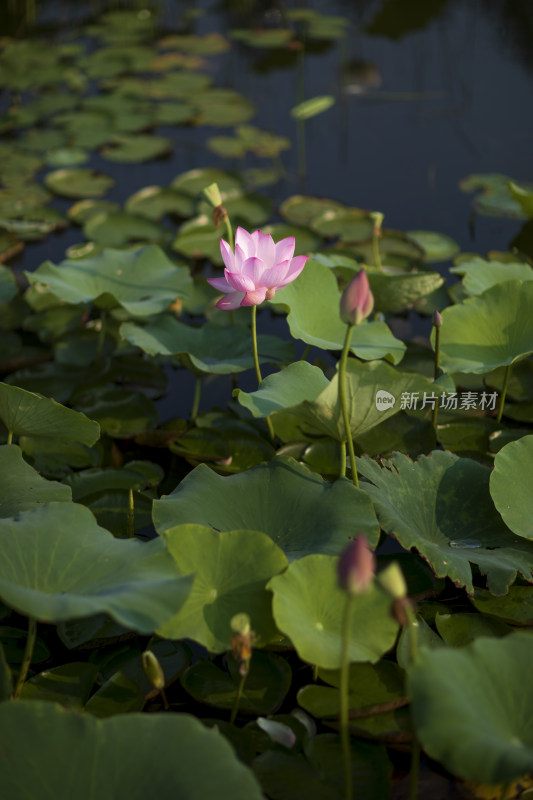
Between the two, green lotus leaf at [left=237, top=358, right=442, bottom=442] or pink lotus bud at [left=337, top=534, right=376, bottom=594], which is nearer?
pink lotus bud at [left=337, top=534, right=376, bottom=594]

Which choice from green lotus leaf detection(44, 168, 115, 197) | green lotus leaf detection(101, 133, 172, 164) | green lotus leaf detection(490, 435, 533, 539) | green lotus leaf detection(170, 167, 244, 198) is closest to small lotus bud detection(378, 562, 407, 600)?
green lotus leaf detection(490, 435, 533, 539)

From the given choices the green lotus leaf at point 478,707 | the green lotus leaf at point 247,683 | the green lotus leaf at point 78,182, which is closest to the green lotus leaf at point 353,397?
the green lotus leaf at point 247,683

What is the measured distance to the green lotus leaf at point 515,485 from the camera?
163 centimetres

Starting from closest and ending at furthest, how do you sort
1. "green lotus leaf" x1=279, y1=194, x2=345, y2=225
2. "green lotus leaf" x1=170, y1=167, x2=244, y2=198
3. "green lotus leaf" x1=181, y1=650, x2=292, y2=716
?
"green lotus leaf" x1=181, y1=650, x2=292, y2=716 < "green lotus leaf" x1=279, y1=194, x2=345, y2=225 < "green lotus leaf" x1=170, y1=167, x2=244, y2=198

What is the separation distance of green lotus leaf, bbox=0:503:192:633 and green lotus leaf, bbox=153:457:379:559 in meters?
0.15

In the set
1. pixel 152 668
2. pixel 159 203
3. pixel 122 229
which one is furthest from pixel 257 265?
pixel 159 203

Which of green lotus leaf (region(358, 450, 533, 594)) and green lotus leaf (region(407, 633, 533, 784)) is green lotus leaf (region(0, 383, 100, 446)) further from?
green lotus leaf (region(407, 633, 533, 784))

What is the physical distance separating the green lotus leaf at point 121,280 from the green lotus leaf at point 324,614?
1.10 meters

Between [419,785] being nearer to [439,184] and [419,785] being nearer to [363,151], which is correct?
[439,184]

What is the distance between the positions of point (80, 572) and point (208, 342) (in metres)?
1.05

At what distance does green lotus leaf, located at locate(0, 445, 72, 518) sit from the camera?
162 cm

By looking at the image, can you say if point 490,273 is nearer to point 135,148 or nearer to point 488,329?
point 488,329

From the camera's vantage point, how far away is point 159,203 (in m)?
3.57

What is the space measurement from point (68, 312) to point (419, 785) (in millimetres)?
2028
